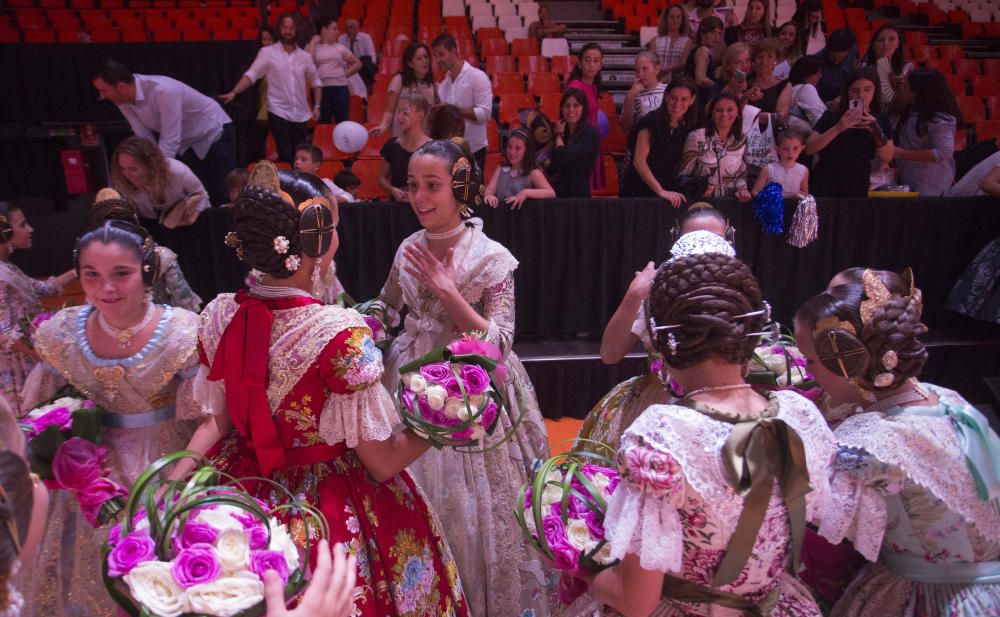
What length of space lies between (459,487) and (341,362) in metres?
0.86

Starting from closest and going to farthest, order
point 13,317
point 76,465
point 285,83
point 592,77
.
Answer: point 76,465 < point 13,317 < point 592,77 < point 285,83

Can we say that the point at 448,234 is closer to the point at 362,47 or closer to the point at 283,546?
the point at 283,546

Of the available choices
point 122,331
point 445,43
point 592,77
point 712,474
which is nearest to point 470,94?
point 445,43

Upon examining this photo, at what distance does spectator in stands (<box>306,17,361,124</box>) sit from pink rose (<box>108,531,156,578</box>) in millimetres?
6135

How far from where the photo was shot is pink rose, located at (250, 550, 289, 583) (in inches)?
45.4

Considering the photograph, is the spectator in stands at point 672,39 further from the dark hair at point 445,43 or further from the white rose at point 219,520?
the white rose at point 219,520

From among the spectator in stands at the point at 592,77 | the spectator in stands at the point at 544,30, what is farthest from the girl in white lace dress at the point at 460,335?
the spectator in stands at the point at 544,30

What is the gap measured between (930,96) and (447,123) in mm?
3352

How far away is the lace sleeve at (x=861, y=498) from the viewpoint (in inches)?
55.8

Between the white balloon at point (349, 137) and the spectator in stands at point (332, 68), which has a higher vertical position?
the spectator in stands at point (332, 68)

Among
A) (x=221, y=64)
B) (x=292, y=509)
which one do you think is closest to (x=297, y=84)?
(x=221, y=64)

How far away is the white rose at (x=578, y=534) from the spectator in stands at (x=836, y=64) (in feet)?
18.8

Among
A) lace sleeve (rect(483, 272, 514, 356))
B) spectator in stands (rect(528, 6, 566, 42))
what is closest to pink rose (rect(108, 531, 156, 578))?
lace sleeve (rect(483, 272, 514, 356))

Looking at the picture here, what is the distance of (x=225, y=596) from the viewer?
1.09 m
